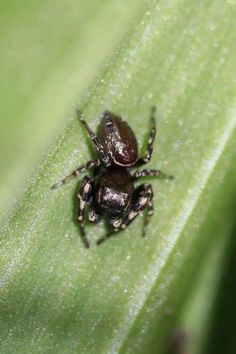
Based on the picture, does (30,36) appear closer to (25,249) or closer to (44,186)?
(44,186)

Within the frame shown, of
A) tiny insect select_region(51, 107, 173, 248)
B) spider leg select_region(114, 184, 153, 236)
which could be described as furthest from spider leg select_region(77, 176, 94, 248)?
spider leg select_region(114, 184, 153, 236)

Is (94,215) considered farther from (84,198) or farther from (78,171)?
(78,171)

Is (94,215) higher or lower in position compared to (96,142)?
lower

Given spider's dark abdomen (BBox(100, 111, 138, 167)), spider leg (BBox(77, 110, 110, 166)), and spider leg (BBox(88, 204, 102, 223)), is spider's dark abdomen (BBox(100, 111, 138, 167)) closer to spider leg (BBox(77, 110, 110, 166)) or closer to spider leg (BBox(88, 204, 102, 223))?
spider leg (BBox(77, 110, 110, 166))

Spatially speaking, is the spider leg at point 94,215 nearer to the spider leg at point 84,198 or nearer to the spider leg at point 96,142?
the spider leg at point 84,198

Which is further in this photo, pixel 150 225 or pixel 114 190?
pixel 114 190

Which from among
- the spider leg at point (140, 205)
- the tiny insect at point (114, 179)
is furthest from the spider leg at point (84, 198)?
the spider leg at point (140, 205)

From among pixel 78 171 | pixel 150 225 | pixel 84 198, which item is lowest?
pixel 150 225

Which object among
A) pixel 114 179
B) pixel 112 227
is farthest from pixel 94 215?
pixel 114 179
